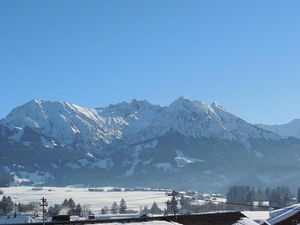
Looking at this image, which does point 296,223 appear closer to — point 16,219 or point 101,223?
point 101,223

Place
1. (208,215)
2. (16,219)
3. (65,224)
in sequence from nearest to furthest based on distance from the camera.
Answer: (65,224) → (208,215) → (16,219)

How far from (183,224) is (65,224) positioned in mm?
11300

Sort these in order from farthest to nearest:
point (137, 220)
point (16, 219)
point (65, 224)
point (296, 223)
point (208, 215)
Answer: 1. point (16, 219)
2. point (296, 223)
3. point (208, 215)
4. point (137, 220)
5. point (65, 224)

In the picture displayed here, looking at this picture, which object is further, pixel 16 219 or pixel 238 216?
pixel 16 219

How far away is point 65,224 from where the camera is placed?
49.2m

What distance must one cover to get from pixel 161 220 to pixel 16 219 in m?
142

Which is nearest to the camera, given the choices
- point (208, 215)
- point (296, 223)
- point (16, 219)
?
point (208, 215)

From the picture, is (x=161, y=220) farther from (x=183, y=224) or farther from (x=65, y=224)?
(x=65, y=224)

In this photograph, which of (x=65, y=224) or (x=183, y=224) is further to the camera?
(x=183, y=224)

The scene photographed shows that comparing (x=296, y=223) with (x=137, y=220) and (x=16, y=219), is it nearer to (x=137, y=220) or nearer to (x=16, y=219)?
(x=137, y=220)

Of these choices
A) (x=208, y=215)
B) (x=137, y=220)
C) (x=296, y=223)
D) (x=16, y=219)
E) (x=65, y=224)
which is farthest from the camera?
(x=16, y=219)

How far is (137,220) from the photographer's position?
52656 mm

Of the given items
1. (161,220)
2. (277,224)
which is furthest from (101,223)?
(277,224)

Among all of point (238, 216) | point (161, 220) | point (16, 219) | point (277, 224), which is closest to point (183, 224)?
point (161, 220)
